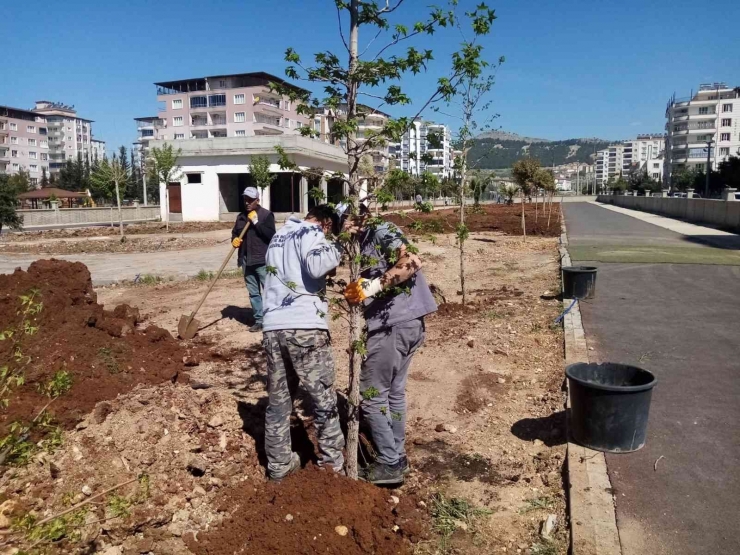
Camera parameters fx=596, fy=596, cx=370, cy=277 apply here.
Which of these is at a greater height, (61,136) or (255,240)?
(61,136)

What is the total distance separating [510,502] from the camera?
135 inches

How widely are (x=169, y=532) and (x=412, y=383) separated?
2734 millimetres

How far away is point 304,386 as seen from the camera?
3359 mm

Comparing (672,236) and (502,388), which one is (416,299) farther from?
(672,236)

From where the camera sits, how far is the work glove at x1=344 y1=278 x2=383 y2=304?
3008mm

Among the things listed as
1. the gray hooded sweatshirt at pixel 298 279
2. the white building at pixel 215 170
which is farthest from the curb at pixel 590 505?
the white building at pixel 215 170

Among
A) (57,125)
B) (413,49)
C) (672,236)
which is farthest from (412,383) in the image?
(57,125)

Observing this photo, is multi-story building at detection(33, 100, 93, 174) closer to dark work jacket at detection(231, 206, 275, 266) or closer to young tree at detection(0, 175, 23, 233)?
young tree at detection(0, 175, 23, 233)

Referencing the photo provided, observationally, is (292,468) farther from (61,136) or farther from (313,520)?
(61,136)

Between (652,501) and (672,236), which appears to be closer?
(652,501)

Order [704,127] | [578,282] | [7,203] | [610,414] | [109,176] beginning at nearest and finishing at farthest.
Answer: [610,414] → [578,282] → [7,203] → [109,176] → [704,127]

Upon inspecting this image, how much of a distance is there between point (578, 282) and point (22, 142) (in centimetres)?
10939

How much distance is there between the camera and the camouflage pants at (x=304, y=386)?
327 cm

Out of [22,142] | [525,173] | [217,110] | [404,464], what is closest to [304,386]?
[404,464]
